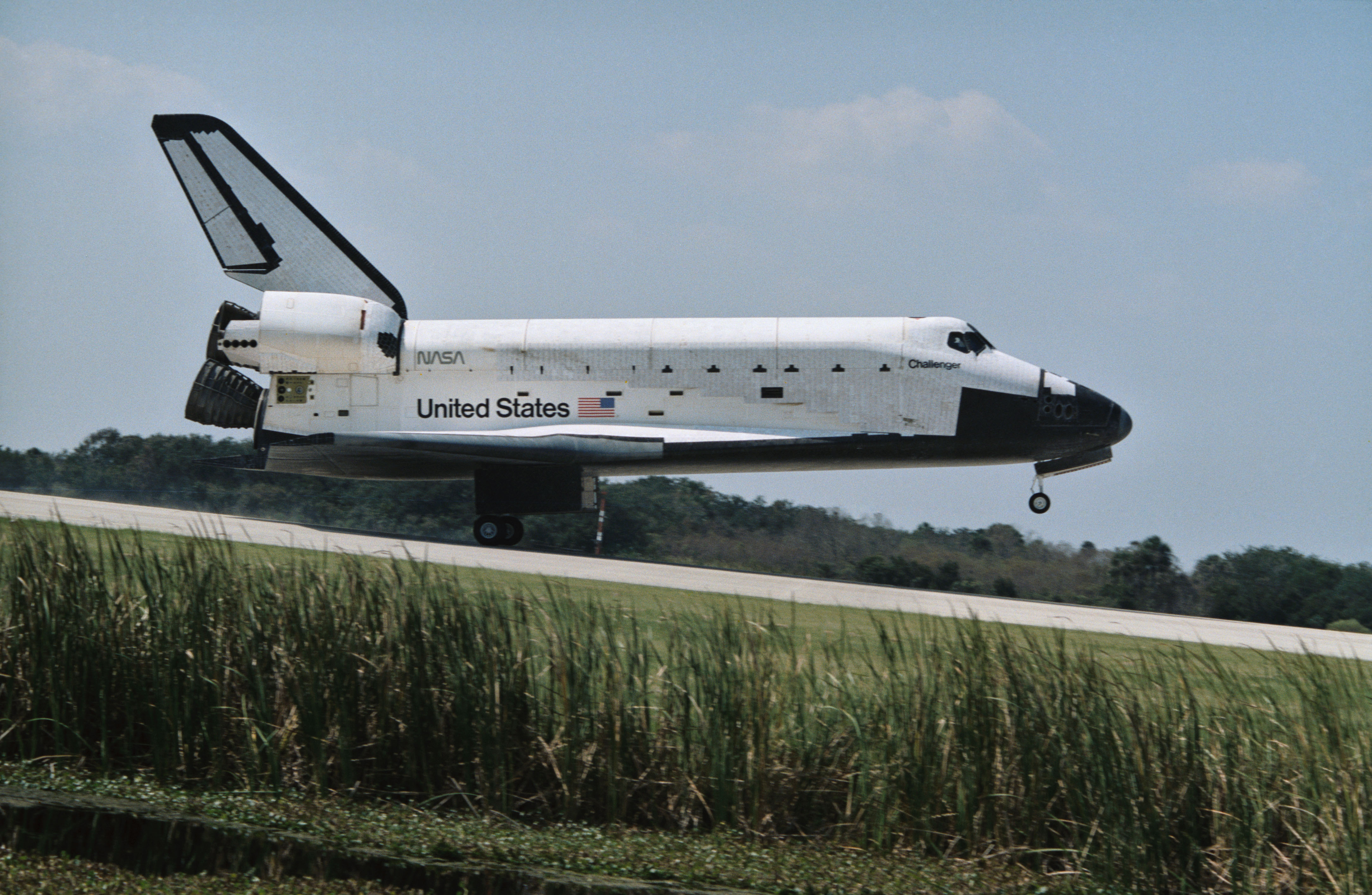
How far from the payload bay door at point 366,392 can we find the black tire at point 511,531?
229cm

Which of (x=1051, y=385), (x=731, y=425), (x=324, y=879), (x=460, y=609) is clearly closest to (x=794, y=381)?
(x=731, y=425)

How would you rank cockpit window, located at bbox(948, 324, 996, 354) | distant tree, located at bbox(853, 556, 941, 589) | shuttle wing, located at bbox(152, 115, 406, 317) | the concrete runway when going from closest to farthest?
the concrete runway < cockpit window, located at bbox(948, 324, 996, 354) < distant tree, located at bbox(853, 556, 941, 589) < shuttle wing, located at bbox(152, 115, 406, 317)

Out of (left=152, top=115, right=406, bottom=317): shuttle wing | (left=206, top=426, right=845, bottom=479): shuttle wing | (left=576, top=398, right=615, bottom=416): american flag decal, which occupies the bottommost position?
(left=206, top=426, right=845, bottom=479): shuttle wing

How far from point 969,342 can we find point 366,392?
7.69m

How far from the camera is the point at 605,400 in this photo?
49.2 ft

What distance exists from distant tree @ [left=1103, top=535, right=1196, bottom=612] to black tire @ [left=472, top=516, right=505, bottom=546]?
343 inches

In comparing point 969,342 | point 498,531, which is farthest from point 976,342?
point 498,531

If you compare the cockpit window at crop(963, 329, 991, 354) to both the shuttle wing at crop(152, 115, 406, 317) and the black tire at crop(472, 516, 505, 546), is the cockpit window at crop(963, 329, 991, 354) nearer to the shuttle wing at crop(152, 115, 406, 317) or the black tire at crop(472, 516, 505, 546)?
the black tire at crop(472, 516, 505, 546)

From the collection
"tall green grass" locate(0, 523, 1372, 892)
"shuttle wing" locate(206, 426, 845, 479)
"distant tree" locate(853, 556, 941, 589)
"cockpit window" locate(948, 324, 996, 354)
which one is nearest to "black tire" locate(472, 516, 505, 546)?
"shuttle wing" locate(206, 426, 845, 479)

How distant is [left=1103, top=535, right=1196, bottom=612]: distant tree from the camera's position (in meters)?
17.3

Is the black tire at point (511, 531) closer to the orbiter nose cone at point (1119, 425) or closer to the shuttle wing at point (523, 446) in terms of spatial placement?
the shuttle wing at point (523, 446)

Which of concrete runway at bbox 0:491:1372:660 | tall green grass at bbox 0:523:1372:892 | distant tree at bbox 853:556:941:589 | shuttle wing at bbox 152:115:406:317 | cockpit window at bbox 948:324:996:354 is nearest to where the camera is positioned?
tall green grass at bbox 0:523:1372:892

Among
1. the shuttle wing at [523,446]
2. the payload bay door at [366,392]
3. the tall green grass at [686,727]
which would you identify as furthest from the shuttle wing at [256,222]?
the tall green grass at [686,727]

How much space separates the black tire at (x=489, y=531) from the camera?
49.9 feet
